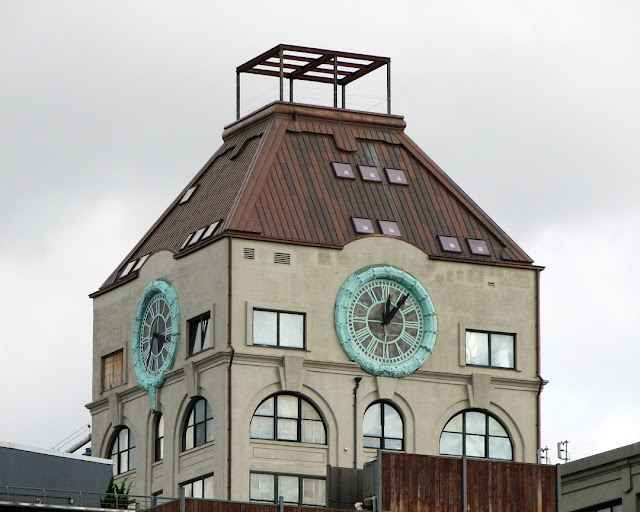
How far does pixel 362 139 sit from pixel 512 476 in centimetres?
2681

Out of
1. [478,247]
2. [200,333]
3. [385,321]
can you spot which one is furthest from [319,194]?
[200,333]

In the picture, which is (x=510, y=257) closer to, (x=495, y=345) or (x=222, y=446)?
(x=495, y=345)

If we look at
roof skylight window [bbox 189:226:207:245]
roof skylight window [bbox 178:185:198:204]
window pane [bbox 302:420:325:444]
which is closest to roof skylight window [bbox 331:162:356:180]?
roof skylight window [bbox 178:185:198:204]

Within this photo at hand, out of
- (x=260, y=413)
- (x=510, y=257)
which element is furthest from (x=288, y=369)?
(x=510, y=257)

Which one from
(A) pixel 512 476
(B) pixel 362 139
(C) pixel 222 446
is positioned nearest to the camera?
(A) pixel 512 476

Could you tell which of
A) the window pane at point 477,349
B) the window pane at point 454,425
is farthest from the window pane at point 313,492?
the window pane at point 477,349

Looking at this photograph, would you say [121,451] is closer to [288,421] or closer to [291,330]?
[288,421]

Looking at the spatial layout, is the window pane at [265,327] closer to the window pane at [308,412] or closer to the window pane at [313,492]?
the window pane at [308,412]

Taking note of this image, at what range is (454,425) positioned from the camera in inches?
5901

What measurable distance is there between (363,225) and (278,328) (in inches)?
274

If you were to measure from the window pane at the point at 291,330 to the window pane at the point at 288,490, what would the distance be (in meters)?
6.14

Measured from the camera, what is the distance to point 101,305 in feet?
511

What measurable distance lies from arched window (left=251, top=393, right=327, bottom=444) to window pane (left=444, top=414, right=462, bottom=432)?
637 cm

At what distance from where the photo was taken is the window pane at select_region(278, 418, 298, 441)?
14550 centimetres
